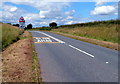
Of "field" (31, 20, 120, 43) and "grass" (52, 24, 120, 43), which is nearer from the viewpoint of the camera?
"grass" (52, 24, 120, 43)

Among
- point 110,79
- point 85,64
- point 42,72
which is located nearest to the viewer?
point 110,79

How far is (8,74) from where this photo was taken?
632cm

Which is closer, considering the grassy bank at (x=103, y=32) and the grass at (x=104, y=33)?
the grass at (x=104, y=33)

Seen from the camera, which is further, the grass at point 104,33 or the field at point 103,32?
the field at point 103,32

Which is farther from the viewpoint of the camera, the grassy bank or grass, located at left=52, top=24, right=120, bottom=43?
the grassy bank

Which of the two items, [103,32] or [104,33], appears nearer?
[104,33]

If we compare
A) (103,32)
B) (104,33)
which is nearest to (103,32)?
(103,32)

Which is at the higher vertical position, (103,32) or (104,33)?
(103,32)

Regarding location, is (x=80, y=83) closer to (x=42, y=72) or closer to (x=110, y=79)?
(x=110, y=79)

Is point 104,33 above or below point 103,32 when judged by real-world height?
below

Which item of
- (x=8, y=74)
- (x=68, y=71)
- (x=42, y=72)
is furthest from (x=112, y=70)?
(x=8, y=74)

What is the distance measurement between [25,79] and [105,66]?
11.8 ft

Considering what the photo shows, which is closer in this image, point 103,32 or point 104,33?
point 104,33

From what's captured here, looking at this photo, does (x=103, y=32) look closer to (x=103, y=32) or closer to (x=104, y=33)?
(x=103, y=32)
